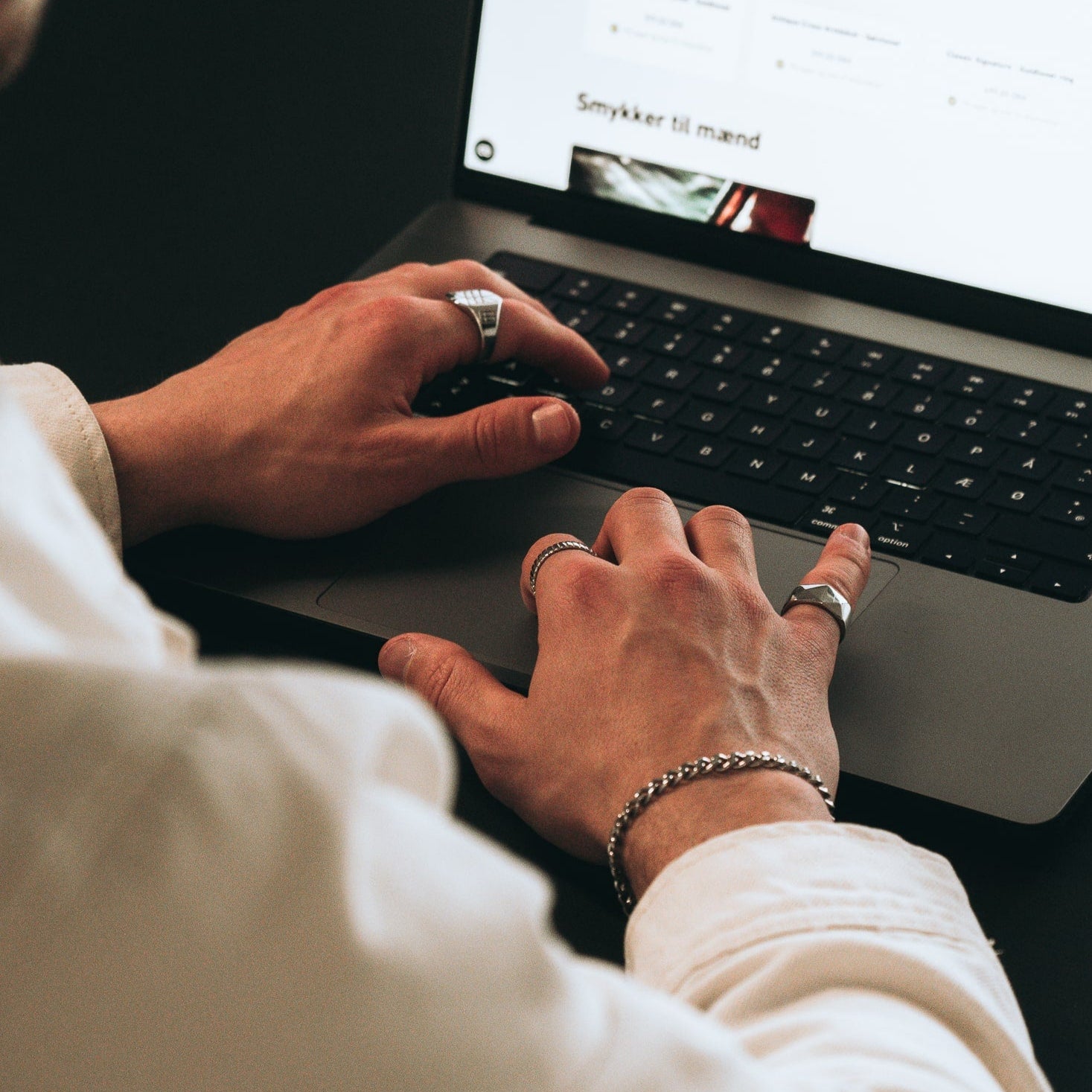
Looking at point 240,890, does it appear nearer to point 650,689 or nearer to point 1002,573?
point 650,689

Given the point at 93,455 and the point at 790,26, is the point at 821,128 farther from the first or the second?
the point at 93,455

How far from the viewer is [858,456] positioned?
0.72 metres

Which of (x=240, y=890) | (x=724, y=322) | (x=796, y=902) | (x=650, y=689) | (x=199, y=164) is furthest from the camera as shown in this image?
(x=199, y=164)

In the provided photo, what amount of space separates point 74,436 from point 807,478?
0.40 m

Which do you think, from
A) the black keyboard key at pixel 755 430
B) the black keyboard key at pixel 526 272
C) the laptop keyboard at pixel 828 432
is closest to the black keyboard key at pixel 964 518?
the laptop keyboard at pixel 828 432

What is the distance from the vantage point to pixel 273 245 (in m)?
0.98

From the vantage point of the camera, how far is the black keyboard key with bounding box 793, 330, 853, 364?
2.63 ft

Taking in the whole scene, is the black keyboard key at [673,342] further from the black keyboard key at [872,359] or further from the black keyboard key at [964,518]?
the black keyboard key at [964,518]

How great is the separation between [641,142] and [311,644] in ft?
1.45

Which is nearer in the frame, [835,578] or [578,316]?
[835,578]

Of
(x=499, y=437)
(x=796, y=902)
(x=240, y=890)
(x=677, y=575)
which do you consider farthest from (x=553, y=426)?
(x=240, y=890)

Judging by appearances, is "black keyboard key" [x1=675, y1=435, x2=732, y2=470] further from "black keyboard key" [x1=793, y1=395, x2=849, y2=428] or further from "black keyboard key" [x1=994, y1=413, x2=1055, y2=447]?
"black keyboard key" [x1=994, y1=413, x2=1055, y2=447]

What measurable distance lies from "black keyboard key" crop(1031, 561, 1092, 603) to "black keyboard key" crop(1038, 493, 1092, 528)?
0.12 feet

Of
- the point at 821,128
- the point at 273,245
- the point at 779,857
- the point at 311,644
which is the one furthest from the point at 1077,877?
the point at 273,245
